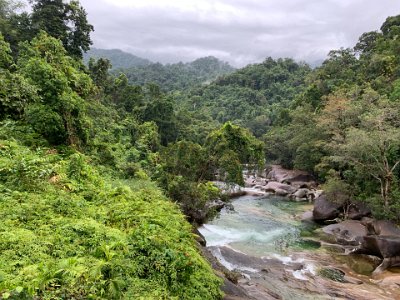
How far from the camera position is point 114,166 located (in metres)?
18.6

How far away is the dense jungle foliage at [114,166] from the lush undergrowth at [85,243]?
0.03 metres

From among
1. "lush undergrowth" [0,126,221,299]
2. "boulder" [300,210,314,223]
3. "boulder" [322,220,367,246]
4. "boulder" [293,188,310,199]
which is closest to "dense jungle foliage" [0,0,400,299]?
"lush undergrowth" [0,126,221,299]

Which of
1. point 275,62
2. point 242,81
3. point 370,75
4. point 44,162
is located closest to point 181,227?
point 44,162

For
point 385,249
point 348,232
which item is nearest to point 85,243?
point 385,249

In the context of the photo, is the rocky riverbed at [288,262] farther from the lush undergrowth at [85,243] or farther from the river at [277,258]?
the lush undergrowth at [85,243]

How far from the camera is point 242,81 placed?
328 feet

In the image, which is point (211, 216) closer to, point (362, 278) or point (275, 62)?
point (362, 278)

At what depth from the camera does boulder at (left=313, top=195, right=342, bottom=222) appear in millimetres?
26828

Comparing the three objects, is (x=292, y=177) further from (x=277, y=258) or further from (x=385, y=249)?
(x=277, y=258)

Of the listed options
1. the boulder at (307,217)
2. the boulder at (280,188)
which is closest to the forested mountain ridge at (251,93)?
the boulder at (280,188)

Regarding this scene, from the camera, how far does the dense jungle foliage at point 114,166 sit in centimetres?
635

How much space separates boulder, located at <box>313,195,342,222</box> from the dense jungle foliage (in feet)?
6.98

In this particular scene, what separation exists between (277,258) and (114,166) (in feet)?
32.8

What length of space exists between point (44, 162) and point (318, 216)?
22.1m
